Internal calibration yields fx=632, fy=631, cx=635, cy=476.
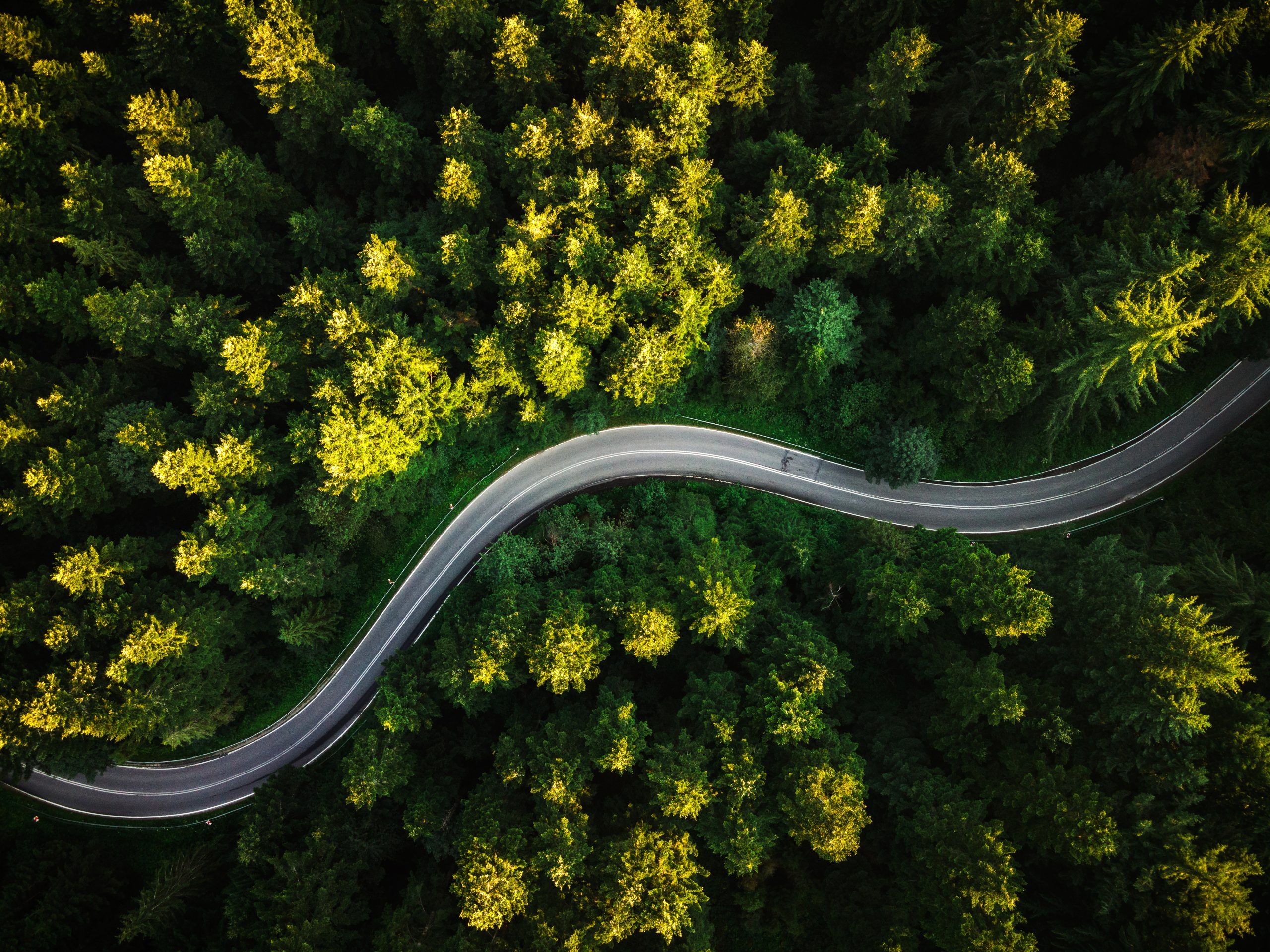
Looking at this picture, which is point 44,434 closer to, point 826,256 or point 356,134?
point 356,134

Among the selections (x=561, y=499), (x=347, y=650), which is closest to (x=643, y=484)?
(x=561, y=499)

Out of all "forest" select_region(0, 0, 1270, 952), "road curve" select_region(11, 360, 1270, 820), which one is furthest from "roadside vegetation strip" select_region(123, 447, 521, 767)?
"forest" select_region(0, 0, 1270, 952)

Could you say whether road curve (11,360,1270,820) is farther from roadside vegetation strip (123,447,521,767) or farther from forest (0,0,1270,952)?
forest (0,0,1270,952)

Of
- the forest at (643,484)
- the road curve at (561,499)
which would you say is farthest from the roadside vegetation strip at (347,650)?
the forest at (643,484)

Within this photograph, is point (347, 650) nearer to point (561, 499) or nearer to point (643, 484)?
point (561, 499)

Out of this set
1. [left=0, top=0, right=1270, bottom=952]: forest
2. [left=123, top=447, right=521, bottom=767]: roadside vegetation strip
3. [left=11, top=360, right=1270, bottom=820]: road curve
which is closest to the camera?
[left=0, top=0, right=1270, bottom=952]: forest
